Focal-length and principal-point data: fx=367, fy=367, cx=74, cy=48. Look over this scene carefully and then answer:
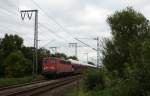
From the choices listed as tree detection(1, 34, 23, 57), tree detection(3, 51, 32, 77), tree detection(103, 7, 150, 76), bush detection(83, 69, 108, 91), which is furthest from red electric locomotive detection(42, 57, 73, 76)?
tree detection(1, 34, 23, 57)

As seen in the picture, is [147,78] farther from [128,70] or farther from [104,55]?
[104,55]

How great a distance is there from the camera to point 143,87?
13.1 meters

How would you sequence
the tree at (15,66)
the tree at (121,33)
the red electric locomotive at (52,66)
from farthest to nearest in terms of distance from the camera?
the tree at (15,66) < the red electric locomotive at (52,66) < the tree at (121,33)

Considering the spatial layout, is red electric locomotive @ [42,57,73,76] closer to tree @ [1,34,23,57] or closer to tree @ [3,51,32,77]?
tree @ [3,51,32,77]

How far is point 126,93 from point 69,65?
50.9 m

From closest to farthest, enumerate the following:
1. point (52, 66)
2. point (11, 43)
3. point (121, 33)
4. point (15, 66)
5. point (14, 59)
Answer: point (121, 33), point (52, 66), point (15, 66), point (14, 59), point (11, 43)

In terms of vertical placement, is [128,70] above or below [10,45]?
below

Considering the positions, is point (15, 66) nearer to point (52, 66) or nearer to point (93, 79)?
point (52, 66)

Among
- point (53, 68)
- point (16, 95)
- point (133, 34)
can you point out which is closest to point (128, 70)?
point (16, 95)

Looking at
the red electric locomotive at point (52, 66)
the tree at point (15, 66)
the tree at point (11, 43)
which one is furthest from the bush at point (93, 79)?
the tree at point (11, 43)

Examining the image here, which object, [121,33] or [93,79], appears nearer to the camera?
[93,79]

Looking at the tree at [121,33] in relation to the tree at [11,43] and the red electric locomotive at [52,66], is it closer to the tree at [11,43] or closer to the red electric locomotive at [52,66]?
the red electric locomotive at [52,66]

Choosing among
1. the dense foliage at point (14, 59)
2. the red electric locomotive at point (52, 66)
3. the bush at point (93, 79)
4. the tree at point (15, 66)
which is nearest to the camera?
the bush at point (93, 79)

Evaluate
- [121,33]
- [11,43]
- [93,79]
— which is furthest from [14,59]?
[93,79]
